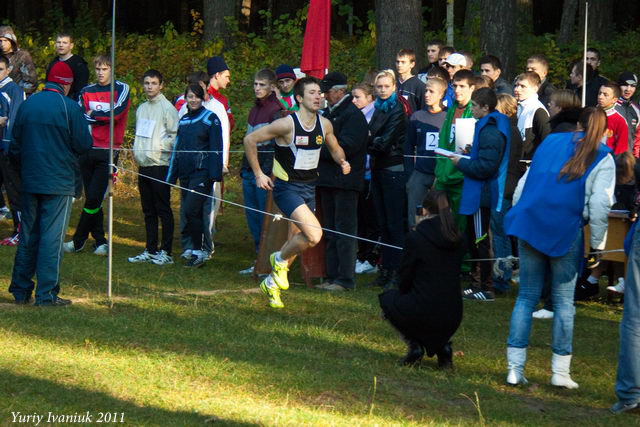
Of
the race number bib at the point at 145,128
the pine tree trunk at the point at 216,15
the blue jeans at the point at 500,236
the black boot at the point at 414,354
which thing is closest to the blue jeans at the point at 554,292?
the black boot at the point at 414,354

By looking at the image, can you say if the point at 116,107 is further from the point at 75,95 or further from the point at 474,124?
the point at 474,124

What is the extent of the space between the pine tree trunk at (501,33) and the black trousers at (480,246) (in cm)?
878

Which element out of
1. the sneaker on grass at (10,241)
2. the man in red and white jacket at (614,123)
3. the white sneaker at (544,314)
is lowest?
the white sneaker at (544,314)

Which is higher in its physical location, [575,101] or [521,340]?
[575,101]

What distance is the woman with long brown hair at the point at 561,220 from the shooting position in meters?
6.76

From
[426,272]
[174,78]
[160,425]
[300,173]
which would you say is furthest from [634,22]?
[160,425]

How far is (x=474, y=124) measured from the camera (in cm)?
997

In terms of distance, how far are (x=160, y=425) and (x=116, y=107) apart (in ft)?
22.9

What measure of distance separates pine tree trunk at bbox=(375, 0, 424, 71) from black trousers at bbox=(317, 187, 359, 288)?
531 cm

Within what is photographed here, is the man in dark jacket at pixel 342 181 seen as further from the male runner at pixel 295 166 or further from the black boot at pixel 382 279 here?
the male runner at pixel 295 166

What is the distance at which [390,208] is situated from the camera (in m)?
10.7

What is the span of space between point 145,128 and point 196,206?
1.13 metres

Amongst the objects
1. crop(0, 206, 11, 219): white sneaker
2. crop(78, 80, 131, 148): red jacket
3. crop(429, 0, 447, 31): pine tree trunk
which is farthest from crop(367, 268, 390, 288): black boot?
crop(429, 0, 447, 31): pine tree trunk

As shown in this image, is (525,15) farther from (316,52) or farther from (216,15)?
(316,52)
